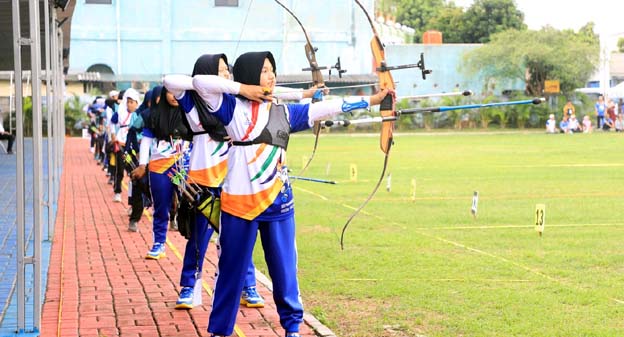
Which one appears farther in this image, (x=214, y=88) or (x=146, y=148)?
(x=146, y=148)

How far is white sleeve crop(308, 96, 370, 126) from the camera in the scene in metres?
6.70

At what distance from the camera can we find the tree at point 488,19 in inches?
3487

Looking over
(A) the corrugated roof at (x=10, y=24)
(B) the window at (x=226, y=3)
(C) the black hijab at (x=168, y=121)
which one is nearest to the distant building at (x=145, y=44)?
(A) the corrugated roof at (x=10, y=24)

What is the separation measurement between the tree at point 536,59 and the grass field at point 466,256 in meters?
39.3

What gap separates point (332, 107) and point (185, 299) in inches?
98.3

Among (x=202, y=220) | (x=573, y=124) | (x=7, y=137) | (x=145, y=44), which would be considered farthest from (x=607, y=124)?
(x=202, y=220)

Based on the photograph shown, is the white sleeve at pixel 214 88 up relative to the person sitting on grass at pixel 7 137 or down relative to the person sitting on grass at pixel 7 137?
up

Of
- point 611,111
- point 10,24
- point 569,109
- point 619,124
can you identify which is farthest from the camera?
point 611,111

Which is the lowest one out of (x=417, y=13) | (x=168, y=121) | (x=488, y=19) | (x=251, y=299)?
(x=251, y=299)

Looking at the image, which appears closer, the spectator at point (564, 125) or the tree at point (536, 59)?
the spectator at point (564, 125)

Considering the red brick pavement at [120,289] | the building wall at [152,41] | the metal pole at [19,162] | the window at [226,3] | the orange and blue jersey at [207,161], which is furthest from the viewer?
the building wall at [152,41]

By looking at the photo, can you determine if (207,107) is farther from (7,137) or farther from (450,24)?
(450,24)

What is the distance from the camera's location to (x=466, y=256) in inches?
455

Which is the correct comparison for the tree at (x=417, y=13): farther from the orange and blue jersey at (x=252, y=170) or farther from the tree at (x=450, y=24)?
the orange and blue jersey at (x=252, y=170)
